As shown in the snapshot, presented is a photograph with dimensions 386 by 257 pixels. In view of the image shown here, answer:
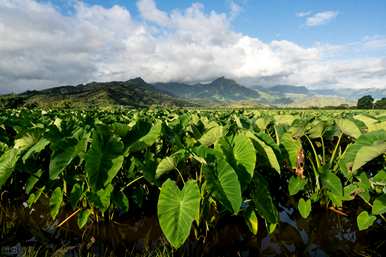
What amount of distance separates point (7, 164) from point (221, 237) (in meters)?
2.48

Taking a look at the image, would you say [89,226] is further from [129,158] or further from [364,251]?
[364,251]

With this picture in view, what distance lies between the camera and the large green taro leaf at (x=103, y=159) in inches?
125

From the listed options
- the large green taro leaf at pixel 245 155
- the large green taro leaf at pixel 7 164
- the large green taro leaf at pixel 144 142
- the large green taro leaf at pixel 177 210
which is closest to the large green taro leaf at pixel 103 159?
the large green taro leaf at pixel 144 142

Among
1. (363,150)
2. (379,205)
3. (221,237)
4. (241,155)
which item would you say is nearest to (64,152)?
(241,155)

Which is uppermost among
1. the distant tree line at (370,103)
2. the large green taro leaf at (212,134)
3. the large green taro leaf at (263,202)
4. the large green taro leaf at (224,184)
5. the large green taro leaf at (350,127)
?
the large green taro leaf at (350,127)

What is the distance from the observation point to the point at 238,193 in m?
2.73

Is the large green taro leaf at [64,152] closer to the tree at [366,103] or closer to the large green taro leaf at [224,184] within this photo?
the large green taro leaf at [224,184]

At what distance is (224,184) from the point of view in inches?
111

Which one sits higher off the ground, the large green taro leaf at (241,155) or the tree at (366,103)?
the large green taro leaf at (241,155)

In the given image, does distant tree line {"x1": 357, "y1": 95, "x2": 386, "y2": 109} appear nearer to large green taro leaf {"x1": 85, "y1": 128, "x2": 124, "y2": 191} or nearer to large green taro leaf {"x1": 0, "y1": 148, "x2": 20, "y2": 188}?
large green taro leaf {"x1": 85, "y1": 128, "x2": 124, "y2": 191}

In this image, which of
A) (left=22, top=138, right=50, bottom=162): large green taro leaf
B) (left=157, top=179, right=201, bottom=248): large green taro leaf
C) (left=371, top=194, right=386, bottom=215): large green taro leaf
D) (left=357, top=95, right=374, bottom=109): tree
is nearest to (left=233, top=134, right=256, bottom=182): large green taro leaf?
(left=157, top=179, right=201, bottom=248): large green taro leaf

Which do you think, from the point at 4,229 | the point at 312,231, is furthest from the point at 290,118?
the point at 4,229

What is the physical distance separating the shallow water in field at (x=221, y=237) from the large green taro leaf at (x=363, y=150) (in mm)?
810

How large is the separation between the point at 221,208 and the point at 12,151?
94.8 inches
